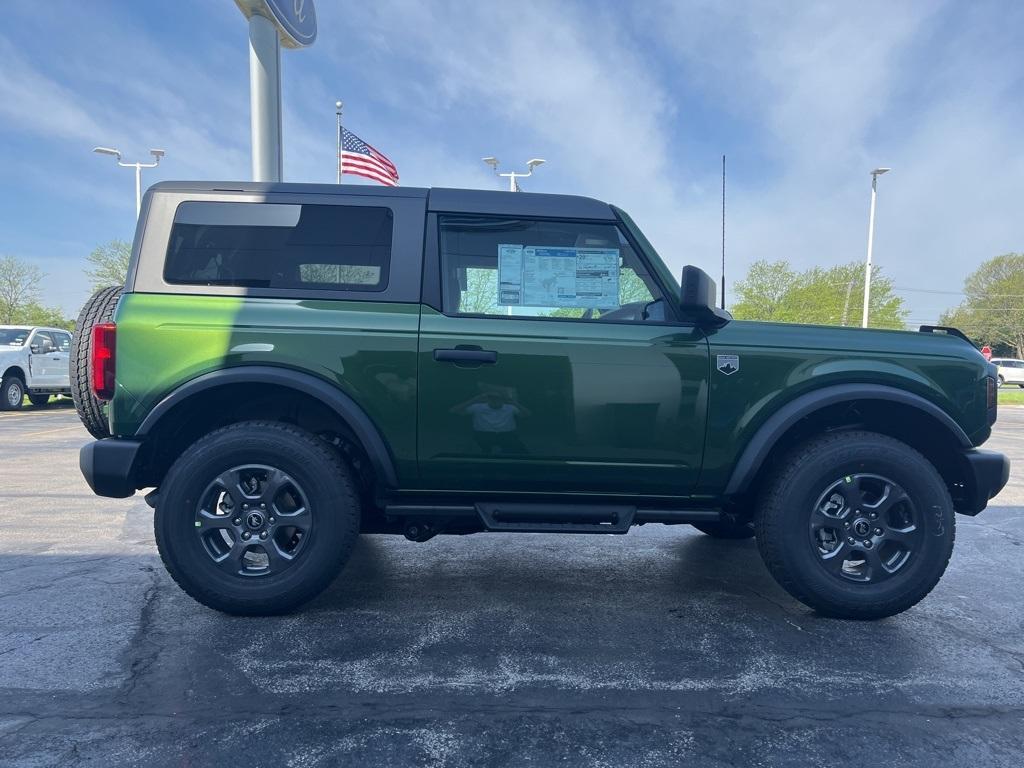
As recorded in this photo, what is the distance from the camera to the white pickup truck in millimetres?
12906

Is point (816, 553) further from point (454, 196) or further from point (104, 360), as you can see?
point (104, 360)

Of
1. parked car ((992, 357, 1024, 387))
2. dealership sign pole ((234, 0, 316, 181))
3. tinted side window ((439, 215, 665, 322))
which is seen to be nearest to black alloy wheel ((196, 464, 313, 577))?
tinted side window ((439, 215, 665, 322))

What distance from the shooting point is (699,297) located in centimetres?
286

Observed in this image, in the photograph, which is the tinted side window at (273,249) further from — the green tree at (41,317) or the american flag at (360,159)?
the green tree at (41,317)

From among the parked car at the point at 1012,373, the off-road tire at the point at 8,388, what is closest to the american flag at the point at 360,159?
the off-road tire at the point at 8,388

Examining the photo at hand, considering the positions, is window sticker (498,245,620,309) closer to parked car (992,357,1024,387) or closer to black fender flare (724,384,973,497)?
black fender flare (724,384,973,497)

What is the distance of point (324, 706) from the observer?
2.16 meters

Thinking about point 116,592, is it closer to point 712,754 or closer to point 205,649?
point 205,649

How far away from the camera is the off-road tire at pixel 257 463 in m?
2.78

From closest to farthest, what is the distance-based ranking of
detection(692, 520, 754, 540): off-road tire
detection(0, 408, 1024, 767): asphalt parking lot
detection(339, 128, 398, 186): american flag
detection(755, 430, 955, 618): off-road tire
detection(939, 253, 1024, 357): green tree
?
detection(0, 408, 1024, 767): asphalt parking lot < detection(755, 430, 955, 618): off-road tire < detection(692, 520, 754, 540): off-road tire < detection(339, 128, 398, 186): american flag < detection(939, 253, 1024, 357): green tree

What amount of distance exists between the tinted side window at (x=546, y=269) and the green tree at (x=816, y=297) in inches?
1393

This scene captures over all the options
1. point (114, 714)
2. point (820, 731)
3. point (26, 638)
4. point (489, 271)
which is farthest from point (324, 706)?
point (489, 271)

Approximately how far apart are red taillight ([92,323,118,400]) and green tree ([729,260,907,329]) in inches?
1439

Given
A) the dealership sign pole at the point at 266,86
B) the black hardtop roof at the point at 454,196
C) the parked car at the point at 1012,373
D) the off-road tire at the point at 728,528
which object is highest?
the dealership sign pole at the point at 266,86
